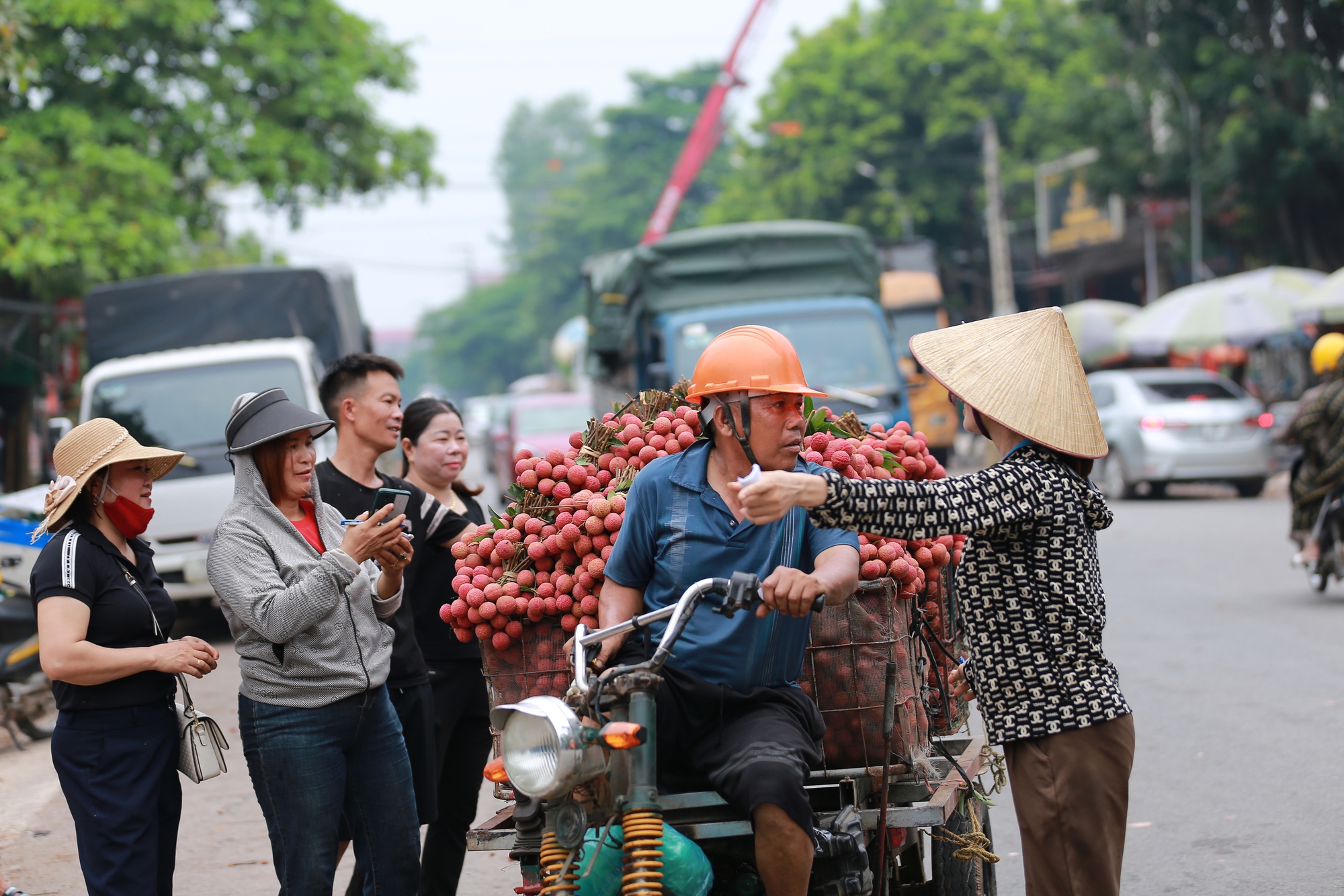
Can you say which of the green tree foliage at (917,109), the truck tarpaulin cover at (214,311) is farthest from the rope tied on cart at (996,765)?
the green tree foliage at (917,109)

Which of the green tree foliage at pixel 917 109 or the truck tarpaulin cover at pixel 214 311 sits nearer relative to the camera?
the truck tarpaulin cover at pixel 214 311

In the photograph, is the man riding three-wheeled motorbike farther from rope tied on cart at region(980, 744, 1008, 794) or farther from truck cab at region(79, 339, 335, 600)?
truck cab at region(79, 339, 335, 600)

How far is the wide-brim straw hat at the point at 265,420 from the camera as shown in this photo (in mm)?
3553

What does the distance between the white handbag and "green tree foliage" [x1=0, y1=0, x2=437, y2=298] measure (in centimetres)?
1319

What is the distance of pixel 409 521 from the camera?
402 centimetres

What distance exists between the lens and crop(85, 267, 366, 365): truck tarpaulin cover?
13.7 m

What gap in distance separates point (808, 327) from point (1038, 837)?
32.5 ft

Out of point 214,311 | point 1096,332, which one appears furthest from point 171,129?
point 1096,332

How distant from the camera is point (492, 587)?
144 inches

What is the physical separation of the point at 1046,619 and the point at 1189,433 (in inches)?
603

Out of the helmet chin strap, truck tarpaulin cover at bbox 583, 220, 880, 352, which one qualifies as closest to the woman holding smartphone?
the helmet chin strap

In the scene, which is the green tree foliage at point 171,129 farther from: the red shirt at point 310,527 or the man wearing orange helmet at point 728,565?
the man wearing orange helmet at point 728,565

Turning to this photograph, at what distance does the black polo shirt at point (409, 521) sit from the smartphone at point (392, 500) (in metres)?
0.05

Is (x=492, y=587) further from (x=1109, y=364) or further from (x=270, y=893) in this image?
(x=1109, y=364)
